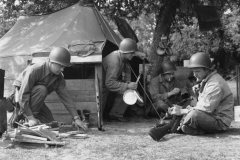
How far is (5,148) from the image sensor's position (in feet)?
13.9

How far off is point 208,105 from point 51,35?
15.2 ft

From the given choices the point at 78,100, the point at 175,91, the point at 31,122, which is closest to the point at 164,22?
the point at 175,91

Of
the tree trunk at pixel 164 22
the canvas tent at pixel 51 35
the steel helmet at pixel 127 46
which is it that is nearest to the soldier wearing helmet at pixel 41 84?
the canvas tent at pixel 51 35

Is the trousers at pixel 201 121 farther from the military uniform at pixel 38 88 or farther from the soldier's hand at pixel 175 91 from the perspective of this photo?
the soldier's hand at pixel 175 91

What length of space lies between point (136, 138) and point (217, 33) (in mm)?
14834

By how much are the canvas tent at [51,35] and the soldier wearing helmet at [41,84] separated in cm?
145

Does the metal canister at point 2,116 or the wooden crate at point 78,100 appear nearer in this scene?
the metal canister at point 2,116

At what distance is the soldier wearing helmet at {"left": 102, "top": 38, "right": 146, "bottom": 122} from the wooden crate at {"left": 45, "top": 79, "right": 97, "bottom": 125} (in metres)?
0.37

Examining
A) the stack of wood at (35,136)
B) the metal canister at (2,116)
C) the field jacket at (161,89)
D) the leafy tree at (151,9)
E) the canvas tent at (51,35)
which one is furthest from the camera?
the leafy tree at (151,9)

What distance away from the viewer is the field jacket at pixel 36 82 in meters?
5.13

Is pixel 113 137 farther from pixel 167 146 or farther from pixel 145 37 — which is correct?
pixel 145 37

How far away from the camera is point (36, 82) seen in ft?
17.9

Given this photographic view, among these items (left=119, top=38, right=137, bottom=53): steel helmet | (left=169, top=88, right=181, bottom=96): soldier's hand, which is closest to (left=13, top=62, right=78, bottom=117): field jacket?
(left=119, top=38, right=137, bottom=53): steel helmet

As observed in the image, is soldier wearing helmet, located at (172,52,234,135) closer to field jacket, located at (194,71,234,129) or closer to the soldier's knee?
field jacket, located at (194,71,234,129)
